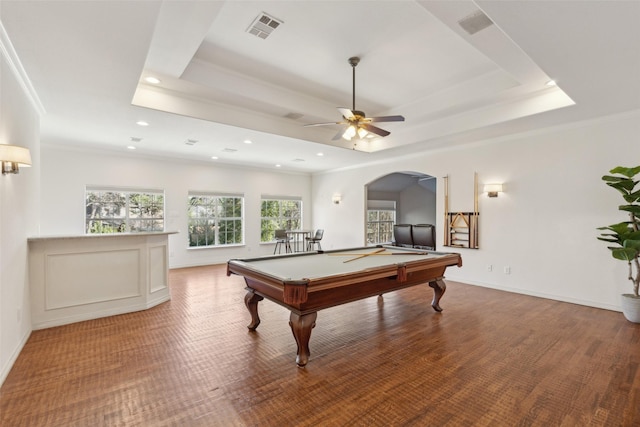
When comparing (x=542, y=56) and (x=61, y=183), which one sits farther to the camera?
(x=61, y=183)

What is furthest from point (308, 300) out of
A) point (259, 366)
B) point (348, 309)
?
point (348, 309)

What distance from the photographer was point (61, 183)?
636cm

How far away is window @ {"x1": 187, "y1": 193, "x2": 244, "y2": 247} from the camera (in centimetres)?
822

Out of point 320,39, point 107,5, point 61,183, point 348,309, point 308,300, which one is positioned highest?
point 320,39

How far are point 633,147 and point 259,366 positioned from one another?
574 cm

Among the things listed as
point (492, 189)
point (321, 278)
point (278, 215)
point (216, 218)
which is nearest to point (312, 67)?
point (321, 278)

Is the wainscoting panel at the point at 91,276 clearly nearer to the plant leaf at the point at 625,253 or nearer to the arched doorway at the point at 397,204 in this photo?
the plant leaf at the point at 625,253

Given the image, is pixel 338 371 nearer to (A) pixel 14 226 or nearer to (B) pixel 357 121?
(B) pixel 357 121

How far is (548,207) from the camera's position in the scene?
4992 millimetres

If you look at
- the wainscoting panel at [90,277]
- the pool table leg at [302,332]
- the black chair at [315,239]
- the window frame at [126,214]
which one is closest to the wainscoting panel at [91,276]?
the wainscoting panel at [90,277]

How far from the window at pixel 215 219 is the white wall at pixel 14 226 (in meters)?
4.43

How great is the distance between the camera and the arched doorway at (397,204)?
1161cm

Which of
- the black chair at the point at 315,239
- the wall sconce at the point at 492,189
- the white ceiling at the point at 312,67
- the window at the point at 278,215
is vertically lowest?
the black chair at the point at 315,239

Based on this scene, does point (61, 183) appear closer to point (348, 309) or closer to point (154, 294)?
point (154, 294)
